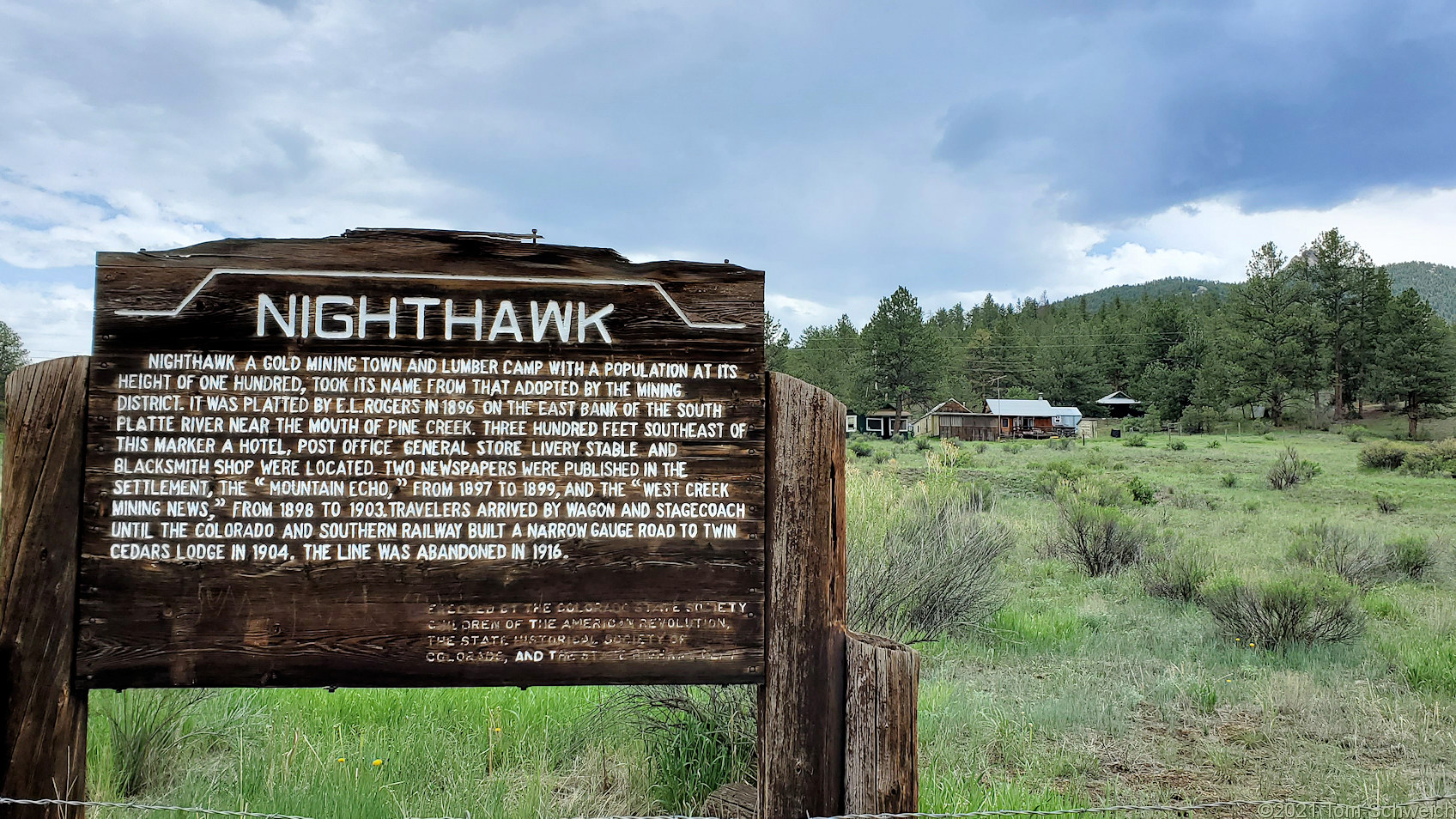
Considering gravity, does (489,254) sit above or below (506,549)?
above

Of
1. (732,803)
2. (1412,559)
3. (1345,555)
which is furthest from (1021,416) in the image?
(732,803)

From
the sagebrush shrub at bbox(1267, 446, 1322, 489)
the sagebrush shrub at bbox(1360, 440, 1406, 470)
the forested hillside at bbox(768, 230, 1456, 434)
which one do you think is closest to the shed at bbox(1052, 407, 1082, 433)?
the forested hillside at bbox(768, 230, 1456, 434)

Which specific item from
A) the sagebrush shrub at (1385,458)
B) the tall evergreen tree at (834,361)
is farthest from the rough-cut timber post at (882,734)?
the tall evergreen tree at (834,361)

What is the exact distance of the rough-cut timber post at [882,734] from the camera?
2875 millimetres

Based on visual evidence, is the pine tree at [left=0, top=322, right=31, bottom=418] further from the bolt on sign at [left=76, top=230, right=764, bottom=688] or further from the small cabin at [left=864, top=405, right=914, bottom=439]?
the small cabin at [left=864, top=405, right=914, bottom=439]

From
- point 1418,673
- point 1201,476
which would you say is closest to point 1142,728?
point 1418,673

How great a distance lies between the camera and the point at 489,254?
3.00 metres

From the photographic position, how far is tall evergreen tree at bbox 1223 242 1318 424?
63.8 metres

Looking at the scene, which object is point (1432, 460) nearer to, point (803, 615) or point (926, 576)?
point (926, 576)

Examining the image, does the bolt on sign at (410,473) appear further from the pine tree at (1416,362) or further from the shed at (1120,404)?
the shed at (1120,404)

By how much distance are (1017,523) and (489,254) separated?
1314 centimetres

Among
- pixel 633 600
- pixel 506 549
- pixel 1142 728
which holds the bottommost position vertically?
pixel 1142 728

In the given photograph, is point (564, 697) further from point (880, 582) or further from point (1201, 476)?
point (1201, 476)

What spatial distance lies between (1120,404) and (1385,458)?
172ft
